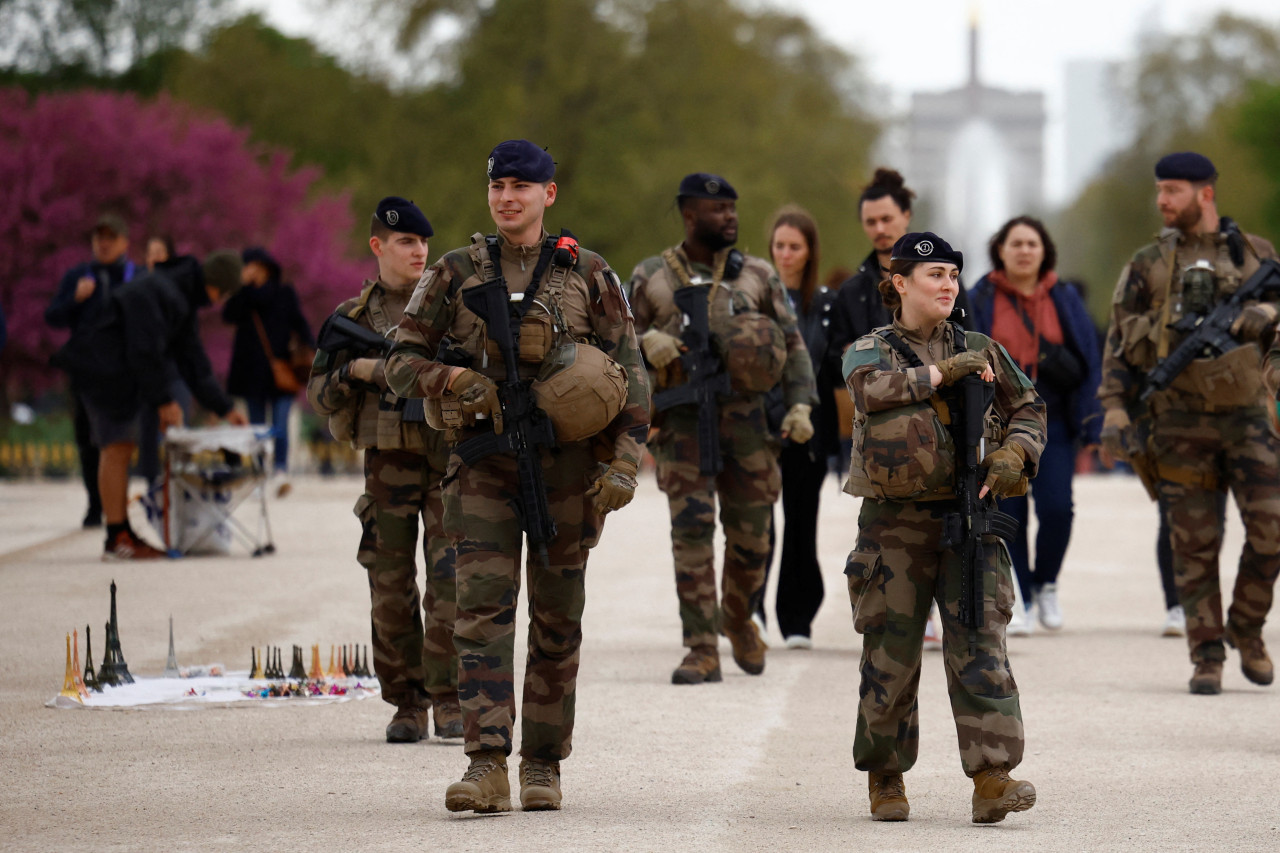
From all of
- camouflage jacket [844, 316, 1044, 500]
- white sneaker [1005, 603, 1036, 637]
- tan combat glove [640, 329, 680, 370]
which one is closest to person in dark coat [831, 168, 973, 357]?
tan combat glove [640, 329, 680, 370]

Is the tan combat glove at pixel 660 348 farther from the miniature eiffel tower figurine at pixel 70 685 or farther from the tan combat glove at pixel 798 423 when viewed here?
the miniature eiffel tower figurine at pixel 70 685

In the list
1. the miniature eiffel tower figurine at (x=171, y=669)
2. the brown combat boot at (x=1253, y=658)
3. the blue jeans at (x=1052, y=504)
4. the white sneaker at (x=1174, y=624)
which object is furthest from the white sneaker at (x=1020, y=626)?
the miniature eiffel tower figurine at (x=171, y=669)

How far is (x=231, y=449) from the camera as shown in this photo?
15266 millimetres

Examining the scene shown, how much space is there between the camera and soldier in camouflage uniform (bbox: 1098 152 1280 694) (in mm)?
9523

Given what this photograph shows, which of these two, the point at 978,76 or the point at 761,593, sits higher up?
the point at 978,76

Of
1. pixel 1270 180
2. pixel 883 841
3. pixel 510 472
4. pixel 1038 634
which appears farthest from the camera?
pixel 1270 180

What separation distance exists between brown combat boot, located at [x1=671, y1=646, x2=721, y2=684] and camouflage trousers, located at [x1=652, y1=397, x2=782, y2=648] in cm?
5

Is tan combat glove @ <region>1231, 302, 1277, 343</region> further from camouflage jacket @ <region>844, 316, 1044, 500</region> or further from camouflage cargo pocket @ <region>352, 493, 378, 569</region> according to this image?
camouflage cargo pocket @ <region>352, 493, 378, 569</region>

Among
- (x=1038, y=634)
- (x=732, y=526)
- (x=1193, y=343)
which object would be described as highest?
(x=1193, y=343)

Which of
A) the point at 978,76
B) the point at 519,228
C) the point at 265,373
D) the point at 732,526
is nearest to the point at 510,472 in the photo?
the point at 519,228

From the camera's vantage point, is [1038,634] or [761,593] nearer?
[761,593]

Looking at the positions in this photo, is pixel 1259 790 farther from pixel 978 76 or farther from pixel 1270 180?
pixel 978 76

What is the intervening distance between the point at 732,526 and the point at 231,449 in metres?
6.16

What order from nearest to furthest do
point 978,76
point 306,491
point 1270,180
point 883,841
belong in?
point 883,841 → point 306,491 → point 1270,180 → point 978,76
